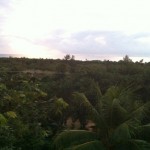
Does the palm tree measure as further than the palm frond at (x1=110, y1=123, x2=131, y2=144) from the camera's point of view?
Yes

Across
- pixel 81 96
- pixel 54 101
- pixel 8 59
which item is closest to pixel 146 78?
pixel 54 101

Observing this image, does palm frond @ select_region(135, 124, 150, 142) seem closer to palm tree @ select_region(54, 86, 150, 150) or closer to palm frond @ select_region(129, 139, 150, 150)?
palm tree @ select_region(54, 86, 150, 150)

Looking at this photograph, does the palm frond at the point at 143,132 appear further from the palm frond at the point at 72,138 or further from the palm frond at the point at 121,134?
the palm frond at the point at 72,138

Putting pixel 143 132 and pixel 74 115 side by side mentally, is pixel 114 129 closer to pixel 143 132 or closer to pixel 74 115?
pixel 143 132

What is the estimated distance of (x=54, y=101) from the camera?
65.0 feet

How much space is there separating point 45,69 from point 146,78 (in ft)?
27.7

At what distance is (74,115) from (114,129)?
7.21 metres

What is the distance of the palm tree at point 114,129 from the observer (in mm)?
15215

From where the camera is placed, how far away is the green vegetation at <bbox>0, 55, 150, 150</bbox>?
A: 1551 cm

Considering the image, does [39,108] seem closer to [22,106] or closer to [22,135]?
[22,106]

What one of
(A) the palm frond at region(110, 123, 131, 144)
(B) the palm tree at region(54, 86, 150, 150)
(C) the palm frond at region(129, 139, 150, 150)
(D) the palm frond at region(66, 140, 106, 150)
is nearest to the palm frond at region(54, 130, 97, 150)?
(B) the palm tree at region(54, 86, 150, 150)

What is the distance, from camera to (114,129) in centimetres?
1594

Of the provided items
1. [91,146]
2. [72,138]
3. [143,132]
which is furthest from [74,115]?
[91,146]

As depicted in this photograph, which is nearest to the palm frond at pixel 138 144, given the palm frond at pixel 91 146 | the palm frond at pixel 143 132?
the palm frond at pixel 143 132
